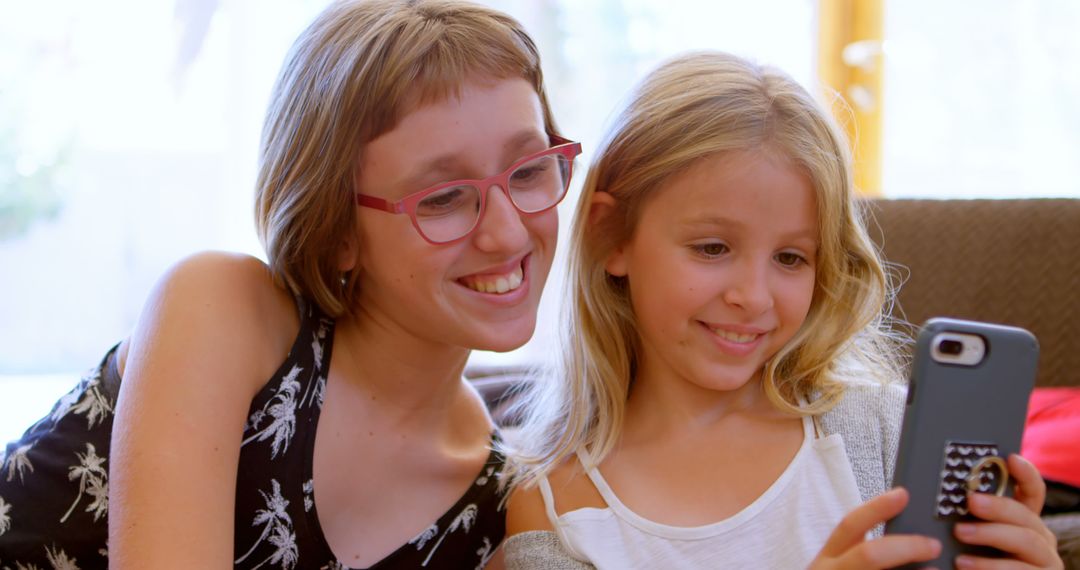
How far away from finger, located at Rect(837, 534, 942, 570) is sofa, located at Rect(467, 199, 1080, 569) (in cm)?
91

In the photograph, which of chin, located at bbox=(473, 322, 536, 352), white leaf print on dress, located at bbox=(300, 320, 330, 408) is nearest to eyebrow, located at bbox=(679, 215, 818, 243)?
chin, located at bbox=(473, 322, 536, 352)

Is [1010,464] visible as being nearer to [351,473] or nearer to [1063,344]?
[351,473]

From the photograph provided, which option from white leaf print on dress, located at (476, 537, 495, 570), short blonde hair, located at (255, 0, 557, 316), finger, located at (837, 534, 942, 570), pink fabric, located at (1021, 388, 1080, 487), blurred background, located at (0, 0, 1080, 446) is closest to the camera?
finger, located at (837, 534, 942, 570)

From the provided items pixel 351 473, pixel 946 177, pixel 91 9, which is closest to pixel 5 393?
pixel 91 9

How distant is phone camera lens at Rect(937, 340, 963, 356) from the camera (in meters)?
0.86

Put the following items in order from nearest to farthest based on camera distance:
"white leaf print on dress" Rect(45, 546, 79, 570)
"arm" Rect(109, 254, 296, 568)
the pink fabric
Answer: "arm" Rect(109, 254, 296, 568)
"white leaf print on dress" Rect(45, 546, 79, 570)
the pink fabric

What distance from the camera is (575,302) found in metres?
1.37

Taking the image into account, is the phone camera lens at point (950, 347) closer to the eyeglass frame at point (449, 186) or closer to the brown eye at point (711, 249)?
the brown eye at point (711, 249)

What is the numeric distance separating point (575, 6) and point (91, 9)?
125cm

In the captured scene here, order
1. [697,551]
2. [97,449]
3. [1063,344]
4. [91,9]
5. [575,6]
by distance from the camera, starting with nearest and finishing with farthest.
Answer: [697,551] → [97,449] → [1063,344] → [91,9] → [575,6]

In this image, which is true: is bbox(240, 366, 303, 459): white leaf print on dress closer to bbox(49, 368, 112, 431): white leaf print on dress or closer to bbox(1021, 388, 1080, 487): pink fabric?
bbox(49, 368, 112, 431): white leaf print on dress

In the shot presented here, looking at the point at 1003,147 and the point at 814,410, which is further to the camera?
the point at 1003,147

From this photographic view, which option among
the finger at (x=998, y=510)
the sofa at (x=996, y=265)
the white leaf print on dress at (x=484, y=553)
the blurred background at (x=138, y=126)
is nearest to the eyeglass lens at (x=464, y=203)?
the white leaf print on dress at (x=484, y=553)

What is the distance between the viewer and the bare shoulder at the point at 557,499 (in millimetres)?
1251
